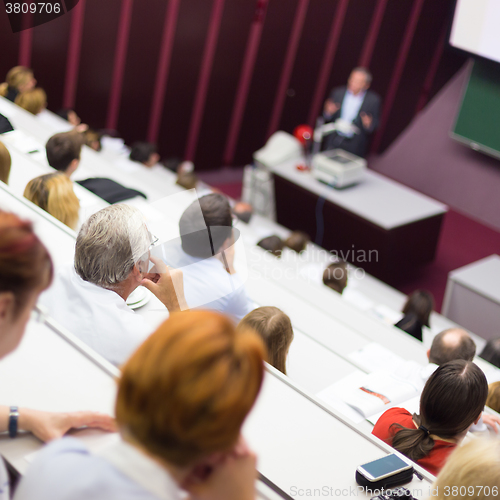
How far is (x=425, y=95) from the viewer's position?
8094 mm

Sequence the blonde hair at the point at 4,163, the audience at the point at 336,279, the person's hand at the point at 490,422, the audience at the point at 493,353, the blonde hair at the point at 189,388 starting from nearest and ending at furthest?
1. the blonde hair at the point at 189,388
2. the person's hand at the point at 490,422
3. the blonde hair at the point at 4,163
4. the audience at the point at 493,353
5. the audience at the point at 336,279

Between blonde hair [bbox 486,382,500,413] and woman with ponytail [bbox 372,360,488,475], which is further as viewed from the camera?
blonde hair [bbox 486,382,500,413]

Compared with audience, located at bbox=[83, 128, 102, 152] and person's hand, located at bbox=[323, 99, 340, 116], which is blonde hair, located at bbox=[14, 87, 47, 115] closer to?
audience, located at bbox=[83, 128, 102, 152]

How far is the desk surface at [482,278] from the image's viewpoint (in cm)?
447

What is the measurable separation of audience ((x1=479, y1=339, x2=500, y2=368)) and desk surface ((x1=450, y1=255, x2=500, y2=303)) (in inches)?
46.8

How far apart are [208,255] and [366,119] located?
4.38 meters

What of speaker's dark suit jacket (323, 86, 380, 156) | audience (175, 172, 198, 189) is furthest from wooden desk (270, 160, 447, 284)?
audience (175, 172, 198, 189)

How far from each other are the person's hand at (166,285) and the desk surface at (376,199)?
3.26 meters

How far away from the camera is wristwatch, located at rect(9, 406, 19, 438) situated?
1.19m

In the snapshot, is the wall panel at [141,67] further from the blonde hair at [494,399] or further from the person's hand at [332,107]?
the blonde hair at [494,399]

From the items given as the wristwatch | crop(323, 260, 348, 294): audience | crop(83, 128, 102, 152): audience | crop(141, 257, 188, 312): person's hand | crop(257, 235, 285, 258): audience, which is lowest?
crop(257, 235, 285, 258): audience

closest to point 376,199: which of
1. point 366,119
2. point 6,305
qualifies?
point 366,119

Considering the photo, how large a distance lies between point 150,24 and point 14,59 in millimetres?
1286

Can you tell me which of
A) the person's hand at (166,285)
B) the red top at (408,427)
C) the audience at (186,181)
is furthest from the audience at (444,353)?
the audience at (186,181)
